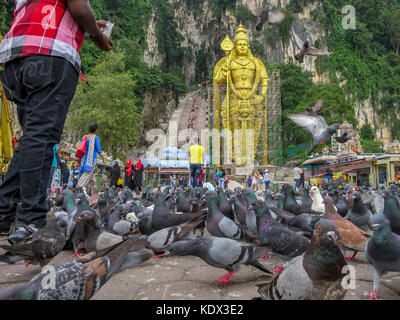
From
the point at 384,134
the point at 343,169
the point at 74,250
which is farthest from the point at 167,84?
the point at 74,250

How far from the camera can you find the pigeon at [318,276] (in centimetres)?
140

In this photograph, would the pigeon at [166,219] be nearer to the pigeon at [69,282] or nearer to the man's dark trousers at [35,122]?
the man's dark trousers at [35,122]

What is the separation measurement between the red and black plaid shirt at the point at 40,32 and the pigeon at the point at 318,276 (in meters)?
2.10

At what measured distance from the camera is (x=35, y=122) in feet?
7.02

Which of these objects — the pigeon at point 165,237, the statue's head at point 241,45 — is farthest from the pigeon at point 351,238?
the statue's head at point 241,45

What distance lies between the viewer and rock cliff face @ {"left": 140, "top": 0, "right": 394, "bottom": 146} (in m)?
37.6

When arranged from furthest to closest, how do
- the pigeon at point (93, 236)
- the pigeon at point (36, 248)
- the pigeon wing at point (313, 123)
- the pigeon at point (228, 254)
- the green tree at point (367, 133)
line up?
1. the green tree at point (367, 133)
2. the pigeon wing at point (313, 123)
3. the pigeon at point (93, 236)
4. the pigeon at point (228, 254)
5. the pigeon at point (36, 248)

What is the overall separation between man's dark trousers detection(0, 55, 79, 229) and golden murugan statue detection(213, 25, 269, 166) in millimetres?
16715

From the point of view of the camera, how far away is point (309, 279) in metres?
1.43

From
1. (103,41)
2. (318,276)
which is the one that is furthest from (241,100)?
(318,276)

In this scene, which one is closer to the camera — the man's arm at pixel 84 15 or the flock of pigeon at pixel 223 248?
the flock of pigeon at pixel 223 248

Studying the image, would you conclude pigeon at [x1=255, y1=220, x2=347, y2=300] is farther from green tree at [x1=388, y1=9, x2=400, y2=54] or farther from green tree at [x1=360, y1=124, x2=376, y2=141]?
green tree at [x1=388, y1=9, x2=400, y2=54]

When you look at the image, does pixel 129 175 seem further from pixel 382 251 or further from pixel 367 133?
pixel 367 133

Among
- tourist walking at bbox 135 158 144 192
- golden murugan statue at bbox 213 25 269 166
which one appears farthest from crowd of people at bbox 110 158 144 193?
golden murugan statue at bbox 213 25 269 166
